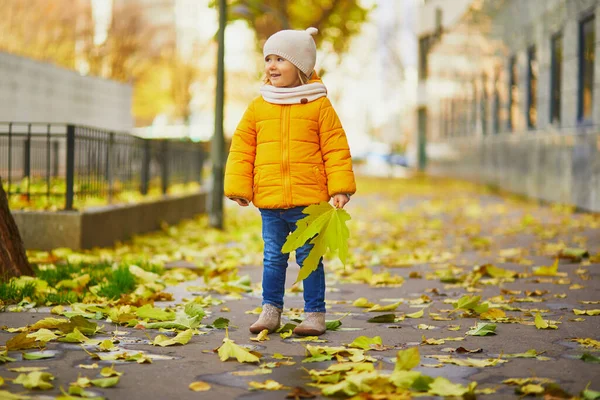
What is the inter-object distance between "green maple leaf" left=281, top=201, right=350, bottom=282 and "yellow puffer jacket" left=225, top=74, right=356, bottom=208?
0.75 ft

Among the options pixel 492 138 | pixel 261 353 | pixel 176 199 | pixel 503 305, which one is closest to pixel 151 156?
pixel 176 199

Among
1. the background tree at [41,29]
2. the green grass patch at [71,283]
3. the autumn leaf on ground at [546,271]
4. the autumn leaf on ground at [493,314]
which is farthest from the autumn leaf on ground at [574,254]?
the background tree at [41,29]

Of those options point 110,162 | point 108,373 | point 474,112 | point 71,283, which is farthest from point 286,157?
point 474,112

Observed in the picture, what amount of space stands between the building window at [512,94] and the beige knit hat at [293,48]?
18.0m

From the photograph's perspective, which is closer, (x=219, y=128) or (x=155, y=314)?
(x=155, y=314)

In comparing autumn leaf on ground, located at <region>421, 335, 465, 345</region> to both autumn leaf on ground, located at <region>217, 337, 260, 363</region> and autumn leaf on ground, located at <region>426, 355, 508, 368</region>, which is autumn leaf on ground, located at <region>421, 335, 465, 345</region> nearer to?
autumn leaf on ground, located at <region>426, 355, 508, 368</region>

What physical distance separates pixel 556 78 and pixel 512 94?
4347mm

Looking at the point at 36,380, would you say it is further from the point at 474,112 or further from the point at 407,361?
the point at 474,112

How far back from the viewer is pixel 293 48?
230 inches

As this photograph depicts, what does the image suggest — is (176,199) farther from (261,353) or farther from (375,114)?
(375,114)

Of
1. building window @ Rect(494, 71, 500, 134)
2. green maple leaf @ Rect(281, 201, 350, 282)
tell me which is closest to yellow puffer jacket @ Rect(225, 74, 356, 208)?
green maple leaf @ Rect(281, 201, 350, 282)

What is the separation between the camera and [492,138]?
26578mm

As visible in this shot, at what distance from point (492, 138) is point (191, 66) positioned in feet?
171

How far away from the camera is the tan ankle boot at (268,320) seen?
5.91 metres
